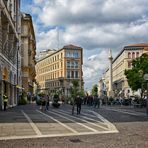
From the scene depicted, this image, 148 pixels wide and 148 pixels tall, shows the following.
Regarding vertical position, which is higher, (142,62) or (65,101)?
(142,62)

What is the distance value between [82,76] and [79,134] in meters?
151

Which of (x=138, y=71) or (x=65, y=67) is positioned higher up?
(x=65, y=67)

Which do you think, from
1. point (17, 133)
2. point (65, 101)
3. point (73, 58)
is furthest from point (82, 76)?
point (17, 133)

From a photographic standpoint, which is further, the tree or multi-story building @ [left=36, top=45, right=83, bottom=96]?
multi-story building @ [left=36, top=45, right=83, bottom=96]

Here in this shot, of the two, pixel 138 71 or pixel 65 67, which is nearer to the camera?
pixel 138 71

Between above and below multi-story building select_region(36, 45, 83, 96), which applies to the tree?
below

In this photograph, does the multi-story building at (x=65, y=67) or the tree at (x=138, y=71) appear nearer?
the tree at (x=138, y=71)

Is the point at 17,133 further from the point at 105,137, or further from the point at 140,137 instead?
the point at 140,137

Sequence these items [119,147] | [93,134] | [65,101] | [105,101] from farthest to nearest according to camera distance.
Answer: [65,101] < [105,101] < [93,134] < [119,147]

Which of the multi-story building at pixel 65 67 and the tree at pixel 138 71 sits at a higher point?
the multi-story building at pixel 65 67

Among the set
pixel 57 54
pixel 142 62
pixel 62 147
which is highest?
pixel 57 54

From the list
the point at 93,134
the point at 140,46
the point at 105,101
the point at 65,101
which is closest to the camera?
the point at 93,134

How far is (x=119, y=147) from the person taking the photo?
12.3 metres

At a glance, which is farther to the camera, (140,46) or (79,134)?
(140,46)
